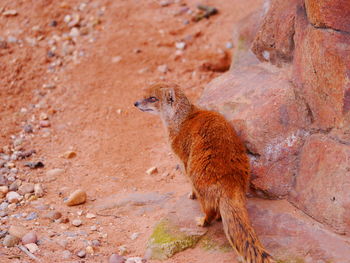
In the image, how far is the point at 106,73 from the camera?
5.98 m

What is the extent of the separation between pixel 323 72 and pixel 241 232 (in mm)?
1227

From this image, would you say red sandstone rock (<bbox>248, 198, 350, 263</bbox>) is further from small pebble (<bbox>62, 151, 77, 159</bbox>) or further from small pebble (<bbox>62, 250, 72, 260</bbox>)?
small pebble (<bbox>62, 151, 77, 159</bbox>)

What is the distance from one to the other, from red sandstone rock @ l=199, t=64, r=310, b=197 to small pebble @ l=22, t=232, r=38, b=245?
1640 mm

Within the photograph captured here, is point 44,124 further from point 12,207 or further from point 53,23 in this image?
point 53,23

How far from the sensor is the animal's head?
4043 mm

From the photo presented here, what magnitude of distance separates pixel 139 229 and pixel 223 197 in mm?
830

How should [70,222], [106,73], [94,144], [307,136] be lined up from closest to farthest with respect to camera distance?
[307,136] < [70,222] < [94,144] < [106,73]

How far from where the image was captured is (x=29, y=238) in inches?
140

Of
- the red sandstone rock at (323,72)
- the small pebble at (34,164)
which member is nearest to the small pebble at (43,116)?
the small pebble at (34,164)

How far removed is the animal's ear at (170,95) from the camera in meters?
4.08

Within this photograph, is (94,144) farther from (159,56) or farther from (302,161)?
(302,161)

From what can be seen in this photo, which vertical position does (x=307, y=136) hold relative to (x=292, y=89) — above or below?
below

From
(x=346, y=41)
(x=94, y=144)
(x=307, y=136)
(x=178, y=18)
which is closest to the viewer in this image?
(x=346, y=41)

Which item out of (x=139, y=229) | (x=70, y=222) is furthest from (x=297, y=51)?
(x=70, y=222)
